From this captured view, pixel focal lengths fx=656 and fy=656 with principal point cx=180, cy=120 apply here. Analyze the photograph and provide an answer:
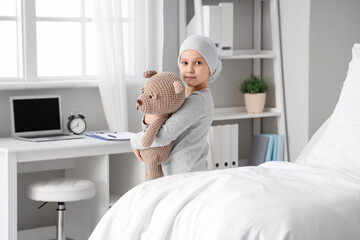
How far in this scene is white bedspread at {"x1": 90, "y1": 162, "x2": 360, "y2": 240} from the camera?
6.14ft

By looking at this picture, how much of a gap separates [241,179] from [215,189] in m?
0.13

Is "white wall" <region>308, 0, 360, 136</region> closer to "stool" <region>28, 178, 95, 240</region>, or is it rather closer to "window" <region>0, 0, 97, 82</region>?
"window" <region>0, 0, 97, 82</region>

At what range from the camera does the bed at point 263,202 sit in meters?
1.88

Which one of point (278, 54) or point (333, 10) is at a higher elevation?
point (333, 10)

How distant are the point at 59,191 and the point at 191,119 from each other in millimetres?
915

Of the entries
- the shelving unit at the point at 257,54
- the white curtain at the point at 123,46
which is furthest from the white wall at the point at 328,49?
the white curtain at the point at 123,46

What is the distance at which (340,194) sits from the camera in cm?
205

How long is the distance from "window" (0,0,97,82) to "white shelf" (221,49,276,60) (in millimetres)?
849

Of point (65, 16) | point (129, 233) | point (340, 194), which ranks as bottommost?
point (129, 233)

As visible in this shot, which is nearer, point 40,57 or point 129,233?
point 129,233

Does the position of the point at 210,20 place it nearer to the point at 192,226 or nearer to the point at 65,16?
the point at 65,16

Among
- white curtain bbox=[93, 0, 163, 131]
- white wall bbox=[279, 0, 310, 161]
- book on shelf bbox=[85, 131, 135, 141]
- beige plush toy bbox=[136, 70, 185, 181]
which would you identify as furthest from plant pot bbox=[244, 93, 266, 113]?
beige plush toy bbox=[136, 70, 185, 181]

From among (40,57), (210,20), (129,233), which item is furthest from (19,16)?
(129,233)

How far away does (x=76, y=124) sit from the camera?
144 inches
